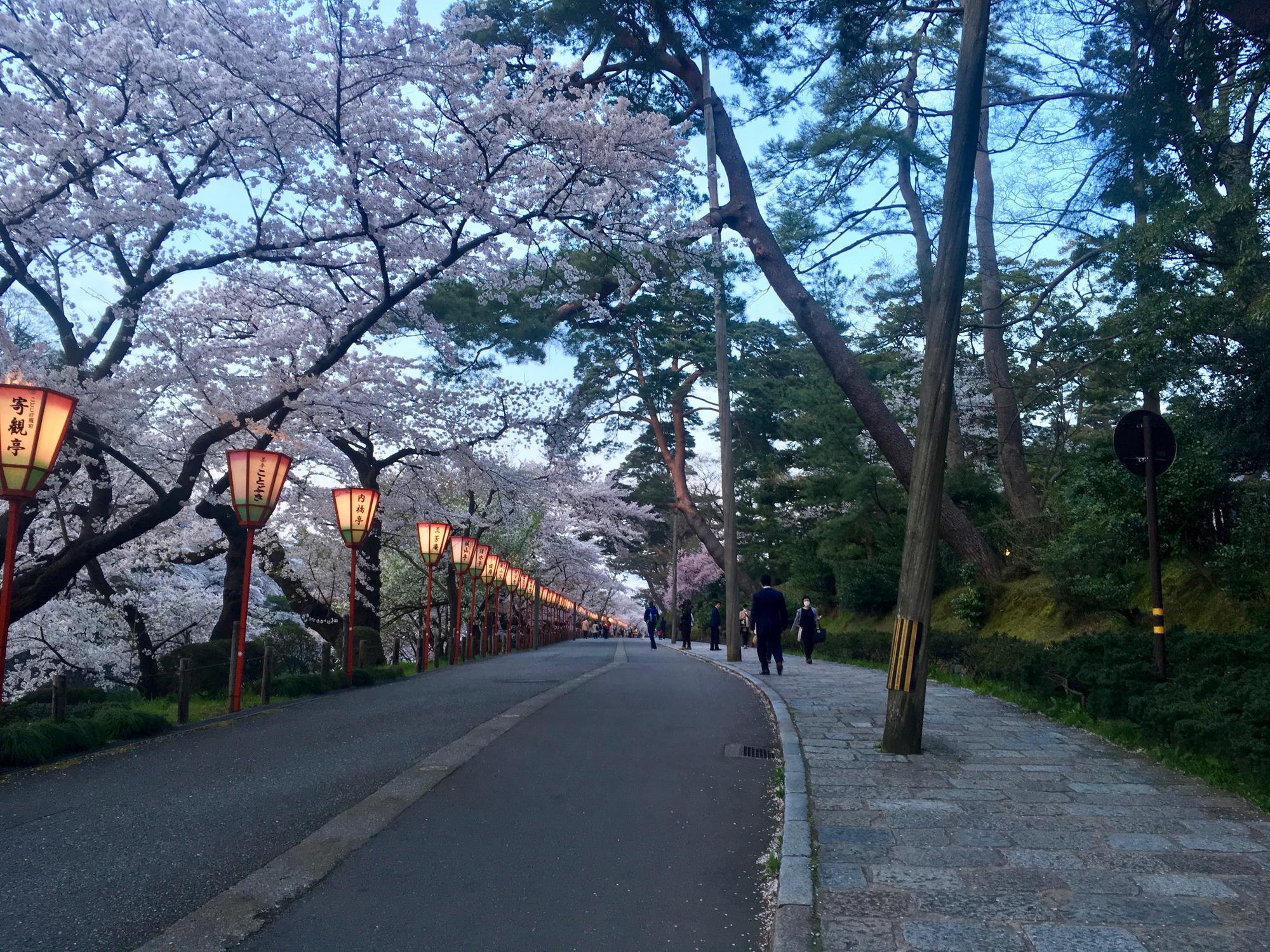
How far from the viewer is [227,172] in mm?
11812

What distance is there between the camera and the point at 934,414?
759cm

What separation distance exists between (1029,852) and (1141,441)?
17.9 feet

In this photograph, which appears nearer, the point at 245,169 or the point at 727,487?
the point at 245,169

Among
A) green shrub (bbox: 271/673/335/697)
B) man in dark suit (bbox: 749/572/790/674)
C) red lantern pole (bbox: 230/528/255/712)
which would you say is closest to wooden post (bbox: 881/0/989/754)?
man in dark suit (bbox: 749/572/790/674)

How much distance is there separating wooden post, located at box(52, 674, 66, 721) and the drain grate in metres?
6.03

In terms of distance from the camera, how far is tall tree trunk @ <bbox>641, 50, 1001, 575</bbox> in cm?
1398

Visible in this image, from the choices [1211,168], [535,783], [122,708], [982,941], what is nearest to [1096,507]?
[1211,168]

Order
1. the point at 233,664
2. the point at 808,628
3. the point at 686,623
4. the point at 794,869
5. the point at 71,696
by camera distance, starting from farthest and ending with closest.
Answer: the point at 686,623
the point at 808,628
the point at 71,696
the point at 233,664
the point at 794,869

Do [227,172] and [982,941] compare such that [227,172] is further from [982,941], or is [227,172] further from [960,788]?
[982,941]

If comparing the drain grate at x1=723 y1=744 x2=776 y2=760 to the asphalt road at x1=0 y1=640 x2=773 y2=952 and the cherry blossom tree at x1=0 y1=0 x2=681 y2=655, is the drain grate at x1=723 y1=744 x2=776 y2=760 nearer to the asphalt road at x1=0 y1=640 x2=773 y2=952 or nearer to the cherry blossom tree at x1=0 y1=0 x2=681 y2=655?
the asphalt road at x1=0 y1=640 x2=773 y2=952

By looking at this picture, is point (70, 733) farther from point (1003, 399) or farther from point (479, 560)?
point (479, 560)

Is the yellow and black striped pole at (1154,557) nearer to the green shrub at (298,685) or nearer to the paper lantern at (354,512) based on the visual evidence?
the green shrub at (298,685)

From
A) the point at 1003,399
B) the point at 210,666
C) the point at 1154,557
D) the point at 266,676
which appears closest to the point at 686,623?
the point at 1003,399

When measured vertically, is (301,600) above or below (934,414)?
below
